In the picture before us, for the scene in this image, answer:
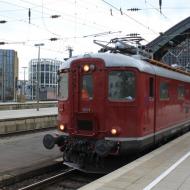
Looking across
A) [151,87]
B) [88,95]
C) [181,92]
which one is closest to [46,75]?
[181,92]

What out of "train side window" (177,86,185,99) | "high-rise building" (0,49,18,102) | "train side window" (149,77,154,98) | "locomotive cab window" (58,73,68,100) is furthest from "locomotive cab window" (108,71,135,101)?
"high-rise building" (0,49,18,102)

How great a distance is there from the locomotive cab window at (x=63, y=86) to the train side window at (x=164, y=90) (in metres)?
2.93

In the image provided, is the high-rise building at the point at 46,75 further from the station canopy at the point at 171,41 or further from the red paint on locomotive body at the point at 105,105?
the red paint on locomotive body at the point at 105,105

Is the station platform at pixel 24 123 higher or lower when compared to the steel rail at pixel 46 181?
higher

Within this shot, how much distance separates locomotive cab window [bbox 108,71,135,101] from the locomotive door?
9.0 inches

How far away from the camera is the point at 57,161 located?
515 inches

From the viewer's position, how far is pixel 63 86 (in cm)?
1267

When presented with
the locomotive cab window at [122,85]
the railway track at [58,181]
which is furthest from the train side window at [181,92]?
the railway track at [58,181]

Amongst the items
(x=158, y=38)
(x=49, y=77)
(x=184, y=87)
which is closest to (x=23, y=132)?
(x=184, y=87)

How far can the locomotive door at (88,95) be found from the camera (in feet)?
38.3

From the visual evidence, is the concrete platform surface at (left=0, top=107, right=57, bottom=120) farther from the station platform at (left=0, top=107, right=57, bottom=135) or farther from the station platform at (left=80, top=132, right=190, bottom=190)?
the station platform at (left=80, top=132, right=190, bottom=190)

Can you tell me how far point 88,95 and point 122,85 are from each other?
884 mm

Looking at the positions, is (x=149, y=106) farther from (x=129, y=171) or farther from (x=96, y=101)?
(x=129, y=171)

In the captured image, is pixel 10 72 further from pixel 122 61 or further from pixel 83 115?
pixel 122 61
